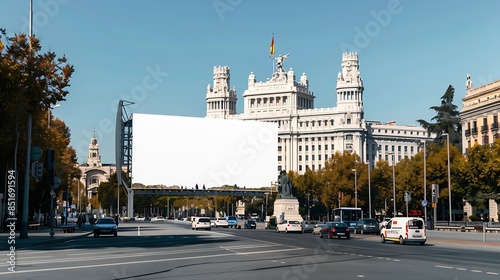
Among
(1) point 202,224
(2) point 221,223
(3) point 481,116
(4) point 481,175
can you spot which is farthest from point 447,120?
(1) point 202,224

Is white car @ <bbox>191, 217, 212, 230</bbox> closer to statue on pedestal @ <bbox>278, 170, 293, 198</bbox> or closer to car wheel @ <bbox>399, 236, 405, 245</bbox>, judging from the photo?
statue on pedestal @ <bbox>278, 170, 293, 198</bbox>

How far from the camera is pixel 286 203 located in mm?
90125

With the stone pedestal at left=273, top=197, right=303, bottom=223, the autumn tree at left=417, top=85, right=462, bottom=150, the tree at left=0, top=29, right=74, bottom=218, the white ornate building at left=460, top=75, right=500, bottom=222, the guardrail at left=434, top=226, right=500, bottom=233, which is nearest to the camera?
the tree at left=0, top=29, right=74, bottom=218

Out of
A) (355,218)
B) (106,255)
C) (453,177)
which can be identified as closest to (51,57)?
(106,255)

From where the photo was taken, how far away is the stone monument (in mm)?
89625

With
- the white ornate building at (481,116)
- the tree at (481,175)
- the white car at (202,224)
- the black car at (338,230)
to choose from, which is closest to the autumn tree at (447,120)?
the white ornate building at (481,116)

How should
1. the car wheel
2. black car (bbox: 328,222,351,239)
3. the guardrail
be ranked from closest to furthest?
1. the car wheel
2. black car (bbox: 328,222,351,239)
3. the guardrail

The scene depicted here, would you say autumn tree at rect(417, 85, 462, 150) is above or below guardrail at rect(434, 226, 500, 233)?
above

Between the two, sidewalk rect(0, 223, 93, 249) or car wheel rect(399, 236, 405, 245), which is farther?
car wheel rect(399, 236, 405, 245)

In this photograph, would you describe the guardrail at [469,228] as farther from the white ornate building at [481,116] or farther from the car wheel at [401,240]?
the car wheel at [401,240]

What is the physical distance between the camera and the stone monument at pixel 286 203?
3529 inches

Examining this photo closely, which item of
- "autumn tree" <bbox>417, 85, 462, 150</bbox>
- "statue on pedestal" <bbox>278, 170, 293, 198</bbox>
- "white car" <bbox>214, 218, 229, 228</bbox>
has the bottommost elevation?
"white car" <bbox>214, 218, 229, 228</bbox>

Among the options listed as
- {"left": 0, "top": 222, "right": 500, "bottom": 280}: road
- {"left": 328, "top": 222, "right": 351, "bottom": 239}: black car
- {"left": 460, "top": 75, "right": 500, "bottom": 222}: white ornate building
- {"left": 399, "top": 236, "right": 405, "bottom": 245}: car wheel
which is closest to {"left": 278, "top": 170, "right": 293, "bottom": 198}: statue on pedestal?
{"left": 460, "top": 75, "right": 500, "bottom": 222}: white ornate building

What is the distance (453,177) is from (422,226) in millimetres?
50217
